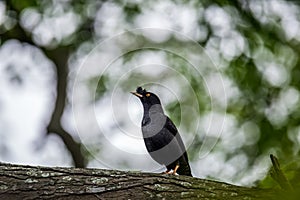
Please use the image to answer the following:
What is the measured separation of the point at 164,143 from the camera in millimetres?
5812

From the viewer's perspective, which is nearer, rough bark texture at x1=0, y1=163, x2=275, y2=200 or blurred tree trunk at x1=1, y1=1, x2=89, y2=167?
rough bark texture at x1=0, y1=163, x2=275, y2=200

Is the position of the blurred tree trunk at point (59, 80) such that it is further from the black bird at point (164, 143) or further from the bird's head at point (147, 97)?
the black bird at point (164, 143)

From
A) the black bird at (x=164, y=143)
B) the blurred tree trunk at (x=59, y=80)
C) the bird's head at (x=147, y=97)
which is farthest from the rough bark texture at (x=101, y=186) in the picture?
the blurred tree trunk at (x=59, y=80)

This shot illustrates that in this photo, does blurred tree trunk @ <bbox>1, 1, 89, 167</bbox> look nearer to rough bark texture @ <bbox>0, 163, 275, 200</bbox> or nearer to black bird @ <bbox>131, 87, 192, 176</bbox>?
black bird @ <bbox>131, 87, 192, 176</bbox>

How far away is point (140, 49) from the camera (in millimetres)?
7980

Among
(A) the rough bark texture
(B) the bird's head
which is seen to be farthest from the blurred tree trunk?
(A) the rough bark texture

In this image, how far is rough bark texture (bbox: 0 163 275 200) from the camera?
3502mm

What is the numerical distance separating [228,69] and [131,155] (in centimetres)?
159

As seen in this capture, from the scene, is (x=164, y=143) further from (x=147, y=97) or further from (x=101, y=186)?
(x=101, y=186)

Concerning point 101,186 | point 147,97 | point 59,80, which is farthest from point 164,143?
point 59,80

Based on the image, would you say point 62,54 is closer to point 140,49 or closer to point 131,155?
point 140,49

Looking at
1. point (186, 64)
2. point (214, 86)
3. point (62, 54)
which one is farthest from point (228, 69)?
point (62, 54)

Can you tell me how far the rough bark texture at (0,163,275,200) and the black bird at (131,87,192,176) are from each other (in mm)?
2024

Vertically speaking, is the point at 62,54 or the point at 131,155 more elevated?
the point at 62,54
